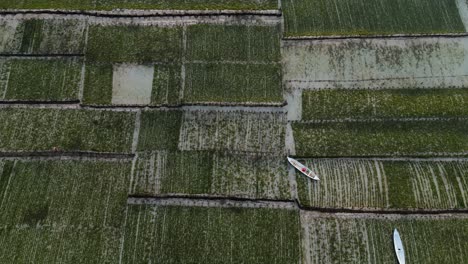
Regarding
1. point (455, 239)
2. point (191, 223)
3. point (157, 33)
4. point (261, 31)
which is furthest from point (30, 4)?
point (455, 239)

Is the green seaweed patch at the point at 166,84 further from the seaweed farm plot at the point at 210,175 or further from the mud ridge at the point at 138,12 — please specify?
the mud ridge at the point at 138,12

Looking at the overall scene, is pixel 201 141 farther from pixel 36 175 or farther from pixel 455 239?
pixel 455 239

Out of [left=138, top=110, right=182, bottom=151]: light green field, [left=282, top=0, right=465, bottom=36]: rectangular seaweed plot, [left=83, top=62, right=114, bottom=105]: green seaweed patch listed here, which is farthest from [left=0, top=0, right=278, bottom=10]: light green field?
[left=138, top=110, right=182, bottom=151]: light green field

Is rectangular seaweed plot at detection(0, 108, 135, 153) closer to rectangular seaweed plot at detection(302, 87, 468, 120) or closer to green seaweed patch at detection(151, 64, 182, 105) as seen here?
green seaweed patch at detection(151, 64, 182, 105)

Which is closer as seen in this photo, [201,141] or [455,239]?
[455,239]

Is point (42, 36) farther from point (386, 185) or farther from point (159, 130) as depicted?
point (386, 185)
